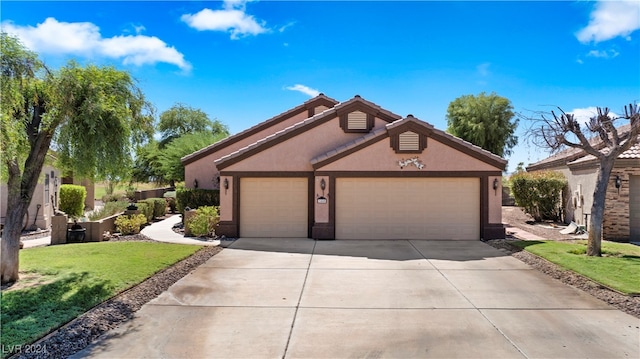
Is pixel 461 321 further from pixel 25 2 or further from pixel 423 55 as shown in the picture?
pixel 423 55

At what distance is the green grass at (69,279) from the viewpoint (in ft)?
19.6

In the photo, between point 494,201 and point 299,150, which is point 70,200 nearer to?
point 299,150

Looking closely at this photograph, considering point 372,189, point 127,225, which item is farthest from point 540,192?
point 127,225

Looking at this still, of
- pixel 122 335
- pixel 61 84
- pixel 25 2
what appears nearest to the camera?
pixel 122 335

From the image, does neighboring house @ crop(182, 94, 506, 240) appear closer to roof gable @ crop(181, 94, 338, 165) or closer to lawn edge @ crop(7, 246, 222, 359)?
roof gable @ crop(181, 94, 338, 165)

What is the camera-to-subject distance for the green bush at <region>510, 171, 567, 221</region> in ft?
63.0

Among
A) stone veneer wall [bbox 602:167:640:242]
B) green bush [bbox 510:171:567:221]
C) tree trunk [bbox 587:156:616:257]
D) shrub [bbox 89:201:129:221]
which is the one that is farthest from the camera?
green bush [bbox 510:171:567:221]

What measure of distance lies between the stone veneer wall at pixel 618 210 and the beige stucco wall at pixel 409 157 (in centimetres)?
453

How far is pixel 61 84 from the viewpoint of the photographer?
755 centimetres

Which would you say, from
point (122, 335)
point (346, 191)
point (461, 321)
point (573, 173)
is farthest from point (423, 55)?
point (122, 335)

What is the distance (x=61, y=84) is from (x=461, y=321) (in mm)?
8739

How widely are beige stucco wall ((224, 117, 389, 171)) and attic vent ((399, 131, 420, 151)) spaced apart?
2.03 ft

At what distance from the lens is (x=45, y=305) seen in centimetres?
666

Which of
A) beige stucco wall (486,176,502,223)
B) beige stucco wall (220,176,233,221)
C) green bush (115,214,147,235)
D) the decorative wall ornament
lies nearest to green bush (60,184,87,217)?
green bush (115,214,147,235)
